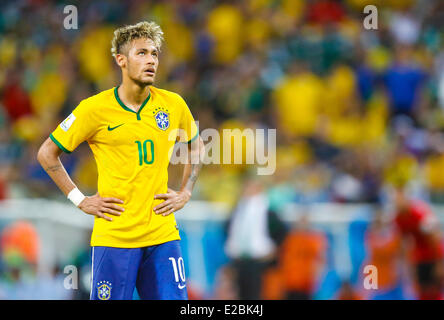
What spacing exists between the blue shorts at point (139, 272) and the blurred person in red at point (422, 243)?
4.50 metres

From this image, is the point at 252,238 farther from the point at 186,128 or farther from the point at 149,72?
the point at 149,72

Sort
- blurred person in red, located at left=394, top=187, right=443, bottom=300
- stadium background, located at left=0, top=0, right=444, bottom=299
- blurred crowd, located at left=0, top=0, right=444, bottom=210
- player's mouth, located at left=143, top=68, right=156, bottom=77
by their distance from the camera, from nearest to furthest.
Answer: player's mouth, located at left=143, top=68, right=156, bottom=77 → blurred person in red, located at left=394, top=187, right=443, bottom=300 → stadium background, located at left=0, top=0, right=444, bottom=299 → blurred crowd, located at left=0, top=0, right=444, bottom=210

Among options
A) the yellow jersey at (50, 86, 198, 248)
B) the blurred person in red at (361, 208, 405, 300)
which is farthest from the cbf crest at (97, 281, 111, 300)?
the blurred person in red at (361, 208, 405, 300)

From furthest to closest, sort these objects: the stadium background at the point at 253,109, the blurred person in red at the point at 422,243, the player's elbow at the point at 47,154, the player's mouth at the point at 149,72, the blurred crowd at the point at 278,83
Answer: the blurred crowd at the point at 278,83
the stadium background at the point at 253,109
the blurred person in red at the point at 422,243
the player's elbow at the point at 47,154
the player's mouth at the point at 149,72

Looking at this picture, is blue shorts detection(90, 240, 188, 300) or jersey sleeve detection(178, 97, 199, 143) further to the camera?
jersey sleeve detection(178, 97, 199, 143)

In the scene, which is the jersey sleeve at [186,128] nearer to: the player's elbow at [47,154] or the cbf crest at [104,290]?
the player's elbow at [47,154]

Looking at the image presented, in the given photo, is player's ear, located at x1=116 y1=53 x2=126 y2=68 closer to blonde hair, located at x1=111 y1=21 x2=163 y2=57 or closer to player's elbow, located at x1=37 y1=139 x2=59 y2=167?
blonde hair, located at x1=111 y1=21 x2=163 y2=57

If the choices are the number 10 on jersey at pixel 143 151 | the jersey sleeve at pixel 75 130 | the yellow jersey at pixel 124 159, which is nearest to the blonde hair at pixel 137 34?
the yellow jersey at pixel 124 159

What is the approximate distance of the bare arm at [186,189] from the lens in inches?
220

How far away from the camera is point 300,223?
33.6 ft

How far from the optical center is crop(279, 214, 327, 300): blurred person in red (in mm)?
10234

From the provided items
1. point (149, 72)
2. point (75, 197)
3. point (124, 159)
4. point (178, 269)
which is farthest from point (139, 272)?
point (149, 72)

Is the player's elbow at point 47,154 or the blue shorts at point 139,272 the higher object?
the player's elbow at point 47,154

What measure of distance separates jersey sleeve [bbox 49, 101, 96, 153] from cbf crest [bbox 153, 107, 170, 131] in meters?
0.42
